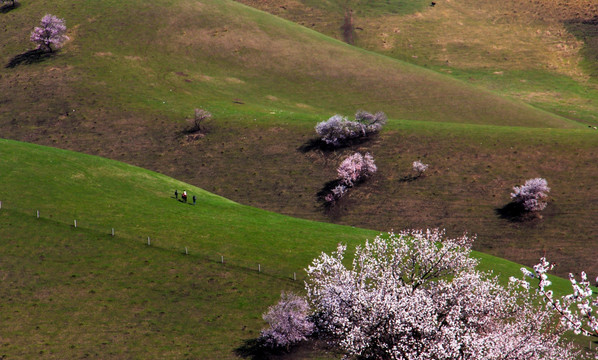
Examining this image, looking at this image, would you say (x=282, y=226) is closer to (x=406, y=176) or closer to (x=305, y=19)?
(x=406, y=176)

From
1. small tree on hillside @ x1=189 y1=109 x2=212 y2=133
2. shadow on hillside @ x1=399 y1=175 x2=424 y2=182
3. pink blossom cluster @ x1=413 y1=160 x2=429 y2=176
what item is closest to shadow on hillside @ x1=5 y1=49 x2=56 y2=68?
small tree on hillside @ x1=189 y1=109 x2=212 y2=133

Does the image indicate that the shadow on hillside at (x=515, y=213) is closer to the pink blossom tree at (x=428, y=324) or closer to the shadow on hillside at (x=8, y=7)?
the pink blossom tree at (x=428, y=324)

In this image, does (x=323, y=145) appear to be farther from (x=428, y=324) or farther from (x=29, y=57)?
(x=29, y=57)

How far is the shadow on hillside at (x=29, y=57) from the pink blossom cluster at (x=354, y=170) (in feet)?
261

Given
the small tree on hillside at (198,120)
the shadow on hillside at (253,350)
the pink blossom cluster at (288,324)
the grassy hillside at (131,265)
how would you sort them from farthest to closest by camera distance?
the small tree on hillside at (198,120), the grassy hillside at (131,265), the pink blossom cluster at (288,324), the shadow on hillside at (253,350)

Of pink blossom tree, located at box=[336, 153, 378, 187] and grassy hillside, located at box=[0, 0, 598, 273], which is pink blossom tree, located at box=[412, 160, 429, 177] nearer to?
grassy hillside, located at box=[0, 0, 598, 273]

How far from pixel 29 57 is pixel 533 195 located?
11049cm

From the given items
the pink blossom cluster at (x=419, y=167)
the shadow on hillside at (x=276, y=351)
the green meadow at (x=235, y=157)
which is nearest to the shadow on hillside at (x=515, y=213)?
the green meadow at (x=235, y=157)

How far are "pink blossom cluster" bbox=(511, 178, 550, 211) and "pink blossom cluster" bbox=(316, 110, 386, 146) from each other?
29.9 metres

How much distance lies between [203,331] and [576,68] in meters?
163

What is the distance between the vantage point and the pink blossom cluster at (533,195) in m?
71.6

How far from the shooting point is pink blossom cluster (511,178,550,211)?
71562 mm

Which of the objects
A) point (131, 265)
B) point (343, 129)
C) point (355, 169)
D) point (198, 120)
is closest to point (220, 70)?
point (198, 120)

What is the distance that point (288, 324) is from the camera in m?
39.5
